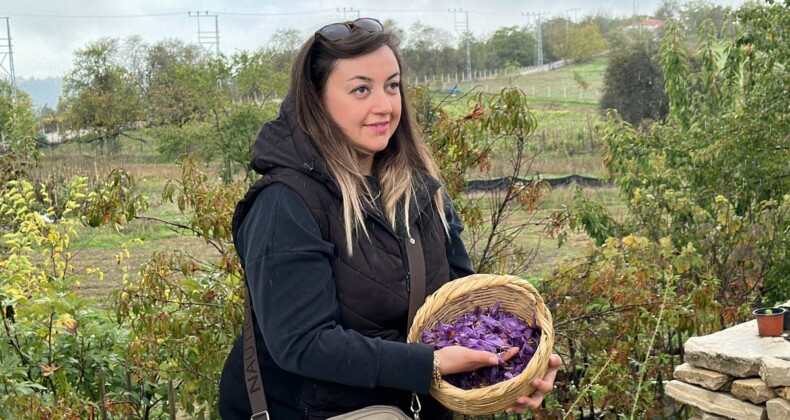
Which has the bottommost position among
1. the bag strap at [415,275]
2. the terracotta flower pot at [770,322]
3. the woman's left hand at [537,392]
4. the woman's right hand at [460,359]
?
the terracotta flower pot at [770,322]

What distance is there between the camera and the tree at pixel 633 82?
35.6m

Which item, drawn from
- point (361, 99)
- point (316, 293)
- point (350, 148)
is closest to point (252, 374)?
point (316, 293)

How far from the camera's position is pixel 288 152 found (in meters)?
2.06

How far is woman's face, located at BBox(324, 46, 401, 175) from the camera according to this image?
216 cm

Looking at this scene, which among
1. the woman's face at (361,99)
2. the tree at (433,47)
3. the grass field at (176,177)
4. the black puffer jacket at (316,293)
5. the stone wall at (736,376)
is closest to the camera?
the black puffer jacket at (316,293)

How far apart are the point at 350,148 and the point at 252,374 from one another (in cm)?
54

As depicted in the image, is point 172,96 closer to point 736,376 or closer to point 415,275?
point 736,376

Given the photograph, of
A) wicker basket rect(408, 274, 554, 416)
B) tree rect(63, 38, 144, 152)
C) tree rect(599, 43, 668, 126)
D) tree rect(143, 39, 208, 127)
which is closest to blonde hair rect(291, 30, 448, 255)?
wicker basket rect(408, 274, 554, 416)

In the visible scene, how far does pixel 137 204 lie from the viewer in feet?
11.9

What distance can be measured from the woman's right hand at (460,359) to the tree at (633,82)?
1344 inches

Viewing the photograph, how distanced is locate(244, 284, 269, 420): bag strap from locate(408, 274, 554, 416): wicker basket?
0.34 m

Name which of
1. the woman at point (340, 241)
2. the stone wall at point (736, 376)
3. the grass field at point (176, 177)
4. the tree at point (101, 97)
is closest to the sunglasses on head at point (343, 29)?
the woman at point (340, 241)

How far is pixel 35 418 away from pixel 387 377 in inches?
54.9

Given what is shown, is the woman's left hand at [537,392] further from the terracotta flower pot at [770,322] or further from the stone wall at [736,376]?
the terracotta flower pot at [770,322]
